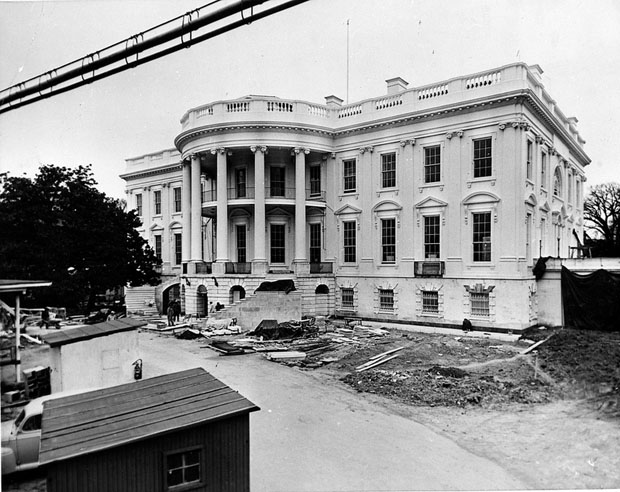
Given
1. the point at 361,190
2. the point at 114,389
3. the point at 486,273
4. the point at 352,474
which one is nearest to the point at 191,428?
the point at 114,389

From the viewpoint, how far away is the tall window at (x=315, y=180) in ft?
86.6

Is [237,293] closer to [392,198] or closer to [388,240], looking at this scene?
[388,240]

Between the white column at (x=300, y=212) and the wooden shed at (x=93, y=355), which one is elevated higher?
the white column at (x=300, y=212)

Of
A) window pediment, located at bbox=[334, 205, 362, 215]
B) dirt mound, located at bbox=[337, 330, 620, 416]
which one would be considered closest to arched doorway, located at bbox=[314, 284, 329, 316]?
window pediment, located at bbox=[334, 205, 362, 215]

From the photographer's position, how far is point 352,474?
Answer: 7699 mm

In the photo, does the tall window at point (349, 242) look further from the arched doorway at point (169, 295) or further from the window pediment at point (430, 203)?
the arched doorway at point (169, 295)

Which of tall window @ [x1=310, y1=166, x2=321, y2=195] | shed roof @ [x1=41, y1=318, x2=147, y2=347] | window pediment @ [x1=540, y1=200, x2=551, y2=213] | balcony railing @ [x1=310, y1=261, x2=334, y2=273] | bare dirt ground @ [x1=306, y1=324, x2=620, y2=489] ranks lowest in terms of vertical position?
bare dirt ground @ [x1=306, y1=324, x2=620, y2=489]

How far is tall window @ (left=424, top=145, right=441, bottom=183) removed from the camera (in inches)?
887

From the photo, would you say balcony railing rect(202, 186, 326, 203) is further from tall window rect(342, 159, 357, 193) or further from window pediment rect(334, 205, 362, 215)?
tall window rect(342, 159, 357, 193)

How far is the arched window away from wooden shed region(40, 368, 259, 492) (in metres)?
25.1

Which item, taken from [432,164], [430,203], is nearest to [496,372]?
[430,203]

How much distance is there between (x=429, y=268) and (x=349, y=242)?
5.27 meters

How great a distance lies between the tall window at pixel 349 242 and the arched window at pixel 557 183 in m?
12.1

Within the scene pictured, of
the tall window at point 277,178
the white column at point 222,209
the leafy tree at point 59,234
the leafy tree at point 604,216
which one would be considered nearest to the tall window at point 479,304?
the leafy tree at point 604,216
